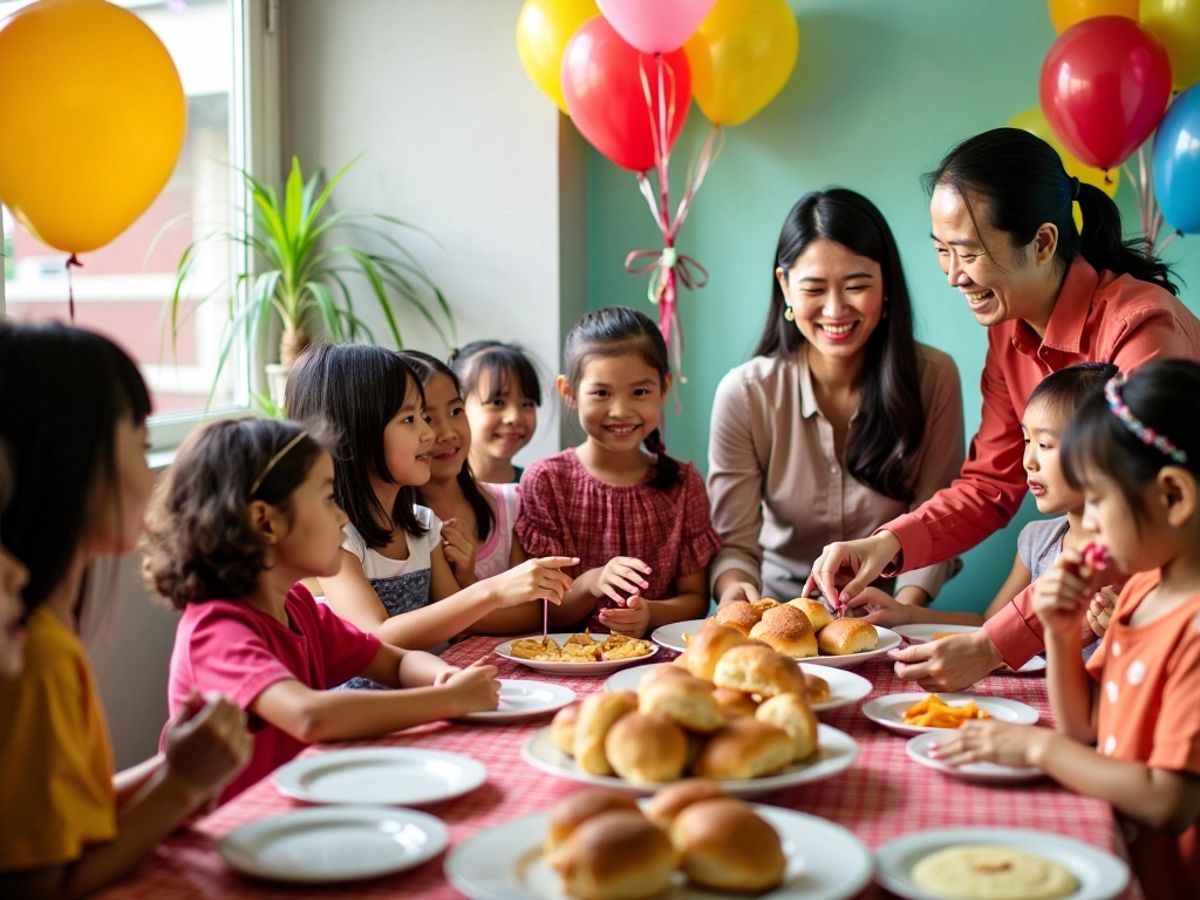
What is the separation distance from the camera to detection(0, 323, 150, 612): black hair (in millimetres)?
1203

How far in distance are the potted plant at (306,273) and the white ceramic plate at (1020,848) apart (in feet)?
8.07

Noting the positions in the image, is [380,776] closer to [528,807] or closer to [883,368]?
[528,807]

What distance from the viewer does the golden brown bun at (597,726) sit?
1288mm

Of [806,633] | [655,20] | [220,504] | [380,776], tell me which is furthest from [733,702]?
[655,20]

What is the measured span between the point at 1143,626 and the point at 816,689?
1.27 ft

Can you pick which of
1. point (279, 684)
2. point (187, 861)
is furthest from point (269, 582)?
point (187, 861)

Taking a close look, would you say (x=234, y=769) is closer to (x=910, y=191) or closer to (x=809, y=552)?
(x=809, y=552)

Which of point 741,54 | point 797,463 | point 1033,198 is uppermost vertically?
point 741,54

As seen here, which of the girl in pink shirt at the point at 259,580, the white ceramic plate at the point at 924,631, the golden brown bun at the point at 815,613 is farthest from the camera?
the white ceramic plate at the point at 924,631

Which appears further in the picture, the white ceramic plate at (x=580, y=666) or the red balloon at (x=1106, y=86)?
the red balloon at (x=1106, y=86)

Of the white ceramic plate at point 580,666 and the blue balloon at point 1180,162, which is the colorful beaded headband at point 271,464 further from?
the blue balloon at point 1180,162

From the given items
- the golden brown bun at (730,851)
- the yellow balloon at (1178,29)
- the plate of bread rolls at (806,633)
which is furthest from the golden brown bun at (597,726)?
the yellow balloon at (1178,29)

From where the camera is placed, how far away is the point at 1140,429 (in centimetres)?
137

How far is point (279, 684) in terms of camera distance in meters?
1.49
